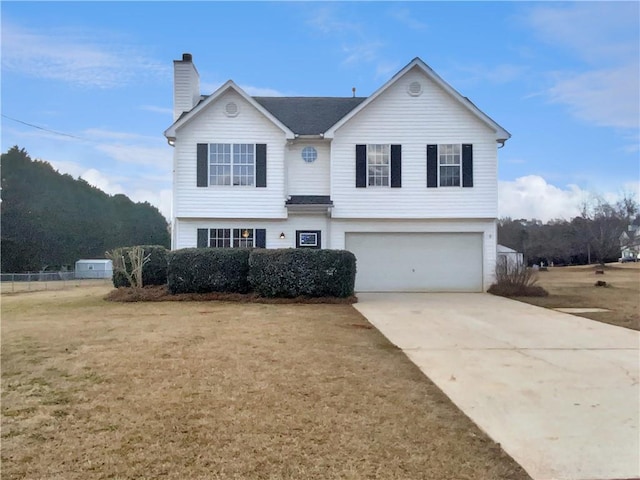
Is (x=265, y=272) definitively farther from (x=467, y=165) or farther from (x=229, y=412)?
(x=229, y=412)

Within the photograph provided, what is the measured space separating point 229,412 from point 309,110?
1717cm

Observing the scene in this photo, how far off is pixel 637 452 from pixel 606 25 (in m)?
13.1

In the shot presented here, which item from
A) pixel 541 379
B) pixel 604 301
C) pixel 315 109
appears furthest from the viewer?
pixel 315 109

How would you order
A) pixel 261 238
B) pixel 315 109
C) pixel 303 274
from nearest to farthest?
pixel 303 274
pixel 261 238
pixel 315 109

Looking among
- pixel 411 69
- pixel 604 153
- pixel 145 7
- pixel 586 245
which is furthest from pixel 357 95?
pixel 586 245

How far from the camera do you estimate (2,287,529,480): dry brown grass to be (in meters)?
3.60

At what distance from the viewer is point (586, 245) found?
3947cm

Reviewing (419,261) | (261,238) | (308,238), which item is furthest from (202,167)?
(419,261)

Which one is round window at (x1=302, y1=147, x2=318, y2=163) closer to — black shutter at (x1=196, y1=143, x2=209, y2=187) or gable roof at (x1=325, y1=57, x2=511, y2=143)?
gable roof at (x1=325, y1=57, x2=511, y2=143)

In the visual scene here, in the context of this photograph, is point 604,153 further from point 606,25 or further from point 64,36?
point 64,36

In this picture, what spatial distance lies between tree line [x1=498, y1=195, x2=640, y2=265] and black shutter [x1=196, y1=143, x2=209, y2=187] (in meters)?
29.6

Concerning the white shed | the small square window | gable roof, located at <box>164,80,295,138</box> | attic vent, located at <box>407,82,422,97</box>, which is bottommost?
the white shed

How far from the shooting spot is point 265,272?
48.9 ft

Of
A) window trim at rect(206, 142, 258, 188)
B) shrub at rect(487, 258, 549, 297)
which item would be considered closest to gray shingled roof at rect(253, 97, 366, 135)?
window trim at rect(206, 142, 258, 188)
